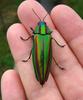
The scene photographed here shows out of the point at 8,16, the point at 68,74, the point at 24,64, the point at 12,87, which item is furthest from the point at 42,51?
the point at 8,16

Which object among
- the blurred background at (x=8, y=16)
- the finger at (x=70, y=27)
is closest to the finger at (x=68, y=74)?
the finger at (x=70, y=27)

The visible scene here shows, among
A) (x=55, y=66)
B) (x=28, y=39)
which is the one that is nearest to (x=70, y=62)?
(x=55, y=66)

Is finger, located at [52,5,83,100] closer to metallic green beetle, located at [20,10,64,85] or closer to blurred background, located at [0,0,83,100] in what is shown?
metallic green beetle, located at [20,10,64,85]

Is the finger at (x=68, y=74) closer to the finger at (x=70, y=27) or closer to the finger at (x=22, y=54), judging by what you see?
the finger at (x=70, y=27)

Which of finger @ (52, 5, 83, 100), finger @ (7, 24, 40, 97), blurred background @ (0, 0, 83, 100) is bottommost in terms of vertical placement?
blurred background @ (0, 0, 83, 100)

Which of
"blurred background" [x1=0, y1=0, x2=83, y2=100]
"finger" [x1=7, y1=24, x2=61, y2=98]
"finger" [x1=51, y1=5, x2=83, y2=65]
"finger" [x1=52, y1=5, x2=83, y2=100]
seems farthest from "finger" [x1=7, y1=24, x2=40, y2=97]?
"blurred background" [x1=0, y1=0, x2=83, y2=100]

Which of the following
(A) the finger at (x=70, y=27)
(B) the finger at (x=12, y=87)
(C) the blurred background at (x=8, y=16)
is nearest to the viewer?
(B) the finger at (x=12, y=87)
